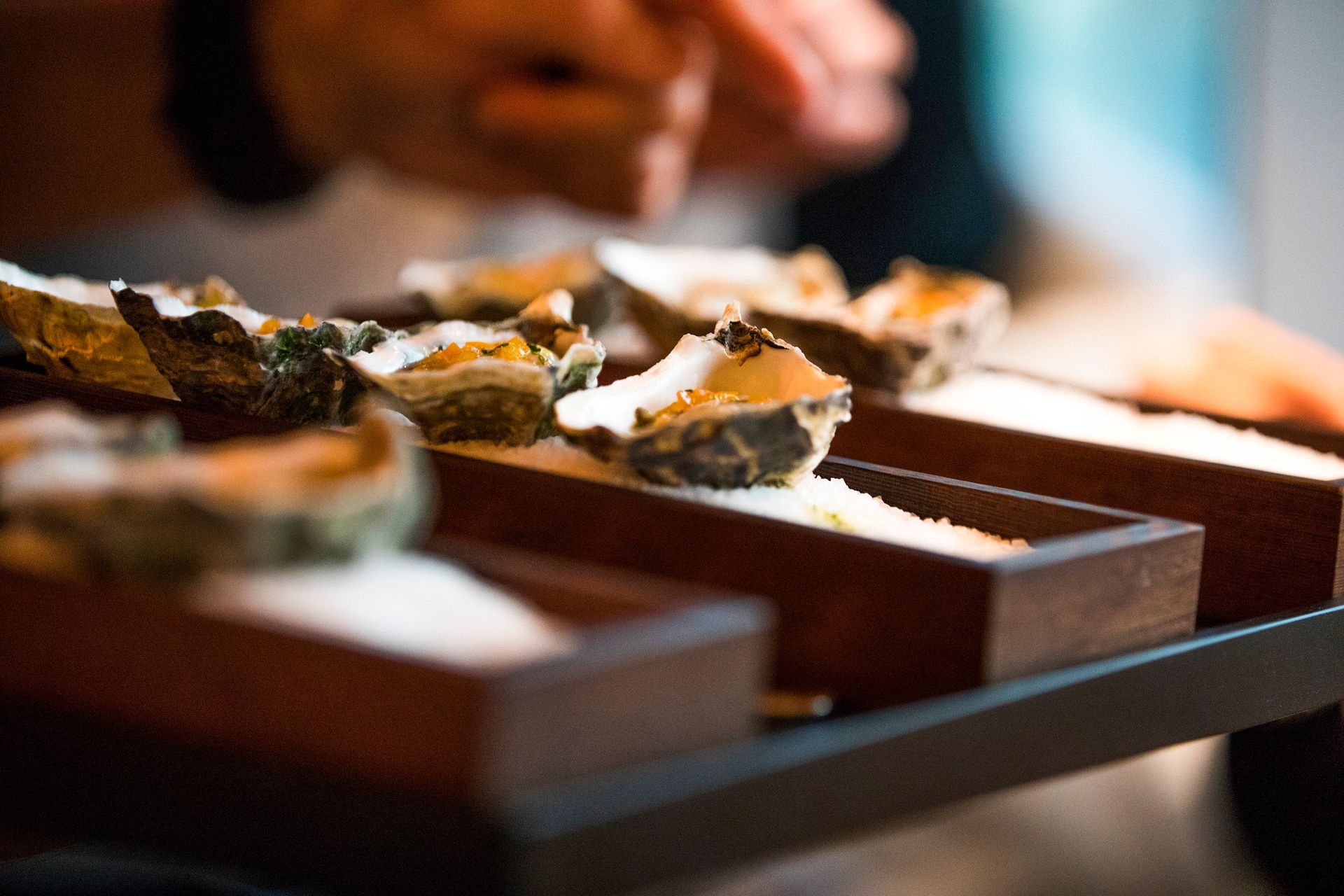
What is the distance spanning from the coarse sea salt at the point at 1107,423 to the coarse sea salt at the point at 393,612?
2.03 ft

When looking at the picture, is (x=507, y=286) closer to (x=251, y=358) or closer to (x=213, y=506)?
(x=251, y=358)

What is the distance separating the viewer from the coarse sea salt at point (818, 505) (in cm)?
80

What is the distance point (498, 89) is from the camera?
1923mm

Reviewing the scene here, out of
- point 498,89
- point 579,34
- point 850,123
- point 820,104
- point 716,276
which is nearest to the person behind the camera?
point 716,276

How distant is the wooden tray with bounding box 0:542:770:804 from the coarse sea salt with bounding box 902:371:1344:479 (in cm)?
57

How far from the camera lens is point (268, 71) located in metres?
2.10

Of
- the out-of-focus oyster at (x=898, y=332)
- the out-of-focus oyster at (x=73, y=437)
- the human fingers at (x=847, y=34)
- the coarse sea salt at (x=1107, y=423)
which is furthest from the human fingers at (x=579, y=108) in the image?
the out-of-focus oyster at (x=73, y=437)

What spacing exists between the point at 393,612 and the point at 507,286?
0.95 meters

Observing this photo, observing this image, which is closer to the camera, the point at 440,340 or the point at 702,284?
the point at 440,340

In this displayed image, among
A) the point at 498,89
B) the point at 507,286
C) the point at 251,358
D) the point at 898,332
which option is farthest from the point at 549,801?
the point at 498,89

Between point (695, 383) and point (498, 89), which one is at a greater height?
point (498, 89)

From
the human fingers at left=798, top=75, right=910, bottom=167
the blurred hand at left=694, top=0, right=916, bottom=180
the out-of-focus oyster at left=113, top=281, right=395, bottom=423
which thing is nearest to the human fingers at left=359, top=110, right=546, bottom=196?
the blurred hand at left=694, top=0, right=916, bottom=180

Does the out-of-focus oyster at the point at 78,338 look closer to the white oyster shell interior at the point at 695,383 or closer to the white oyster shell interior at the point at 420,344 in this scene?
the white oyster shell interior at the point at 420,344

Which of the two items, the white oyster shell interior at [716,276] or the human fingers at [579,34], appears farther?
the human fingers at [579,34]
